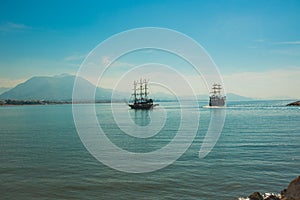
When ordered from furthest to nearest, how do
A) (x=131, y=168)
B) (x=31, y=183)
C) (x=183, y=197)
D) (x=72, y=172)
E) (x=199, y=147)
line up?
1. (x=199, y=147)
2. (x=131, y=168)
3. (x=72, y=172)
4. (x=31, y=183)
5. (x=183, y=197)

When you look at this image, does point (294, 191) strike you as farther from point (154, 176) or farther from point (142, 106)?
point (142, 106)

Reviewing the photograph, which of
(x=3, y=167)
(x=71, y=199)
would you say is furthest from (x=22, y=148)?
(x=71, y=199)

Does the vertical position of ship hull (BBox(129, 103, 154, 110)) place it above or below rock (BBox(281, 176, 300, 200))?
above

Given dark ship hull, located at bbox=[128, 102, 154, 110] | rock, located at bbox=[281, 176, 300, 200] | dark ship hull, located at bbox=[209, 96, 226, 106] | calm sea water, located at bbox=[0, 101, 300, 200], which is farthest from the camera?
dark ship hull, located at bbox=[209, 96, 226, 106]

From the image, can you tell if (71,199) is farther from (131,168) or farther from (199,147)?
(199,147)

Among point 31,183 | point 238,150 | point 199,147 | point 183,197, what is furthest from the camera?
point 199,147

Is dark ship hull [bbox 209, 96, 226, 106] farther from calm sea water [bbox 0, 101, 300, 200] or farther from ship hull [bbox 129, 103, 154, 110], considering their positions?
calm sea water [bbox 0, 101, 300, 200]

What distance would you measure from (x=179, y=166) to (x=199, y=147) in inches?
335

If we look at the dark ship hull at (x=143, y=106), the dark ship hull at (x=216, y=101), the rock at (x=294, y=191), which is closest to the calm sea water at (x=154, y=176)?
the rock at (x=294, y=191)

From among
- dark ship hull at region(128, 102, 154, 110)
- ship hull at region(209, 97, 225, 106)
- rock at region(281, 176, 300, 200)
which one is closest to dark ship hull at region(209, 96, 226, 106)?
ship hull at region(209, 97, 225, 106)

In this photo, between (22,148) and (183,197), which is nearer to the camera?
(183,197)

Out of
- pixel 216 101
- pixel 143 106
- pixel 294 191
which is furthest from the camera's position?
pixel 216 101

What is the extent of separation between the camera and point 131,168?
21344 mm

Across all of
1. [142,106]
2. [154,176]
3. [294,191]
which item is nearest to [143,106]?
[142,106]
